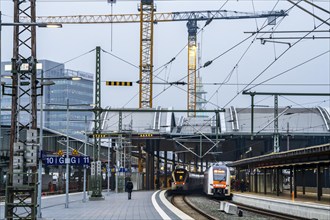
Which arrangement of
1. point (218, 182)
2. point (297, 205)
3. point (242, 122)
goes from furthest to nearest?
1. point (242, 122)
2. point (218, 182)
3. point (297, 205)

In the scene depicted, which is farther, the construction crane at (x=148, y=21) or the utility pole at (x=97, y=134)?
the construction crane at (x=148, y=21)

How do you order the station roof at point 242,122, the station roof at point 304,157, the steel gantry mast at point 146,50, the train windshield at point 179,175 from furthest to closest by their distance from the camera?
1. the steel gantry mast at point 146,50
2. the station roof at point 242,122
3. the train windshield at point 179,175
4. the station roof at point 304,157

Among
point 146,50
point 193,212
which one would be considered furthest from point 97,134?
point 146,50

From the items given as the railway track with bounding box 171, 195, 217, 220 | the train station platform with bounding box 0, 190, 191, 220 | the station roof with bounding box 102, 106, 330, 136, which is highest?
the station roof with bounding box 102, 106, 330, 136

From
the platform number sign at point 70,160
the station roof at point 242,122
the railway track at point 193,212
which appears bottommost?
the railway track at point 193,212

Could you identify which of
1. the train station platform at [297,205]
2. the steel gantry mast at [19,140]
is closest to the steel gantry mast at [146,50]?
the train station platform at [297,205]

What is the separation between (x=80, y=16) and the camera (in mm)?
119750

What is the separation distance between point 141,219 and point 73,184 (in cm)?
5645

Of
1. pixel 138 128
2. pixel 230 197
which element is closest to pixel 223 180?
pixel 230 197

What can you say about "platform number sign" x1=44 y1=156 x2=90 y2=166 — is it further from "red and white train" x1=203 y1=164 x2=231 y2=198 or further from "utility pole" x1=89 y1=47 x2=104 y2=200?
"red and white train" x1=203 y1=164 x2=231 y2=198

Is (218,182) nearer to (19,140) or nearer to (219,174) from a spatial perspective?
(219,174)

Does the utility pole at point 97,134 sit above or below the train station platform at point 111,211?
above

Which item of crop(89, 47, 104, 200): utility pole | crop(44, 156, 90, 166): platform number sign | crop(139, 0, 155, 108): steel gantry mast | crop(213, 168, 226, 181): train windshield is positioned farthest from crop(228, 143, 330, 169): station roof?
crop(139, 0, 155, 108): steel gantry mast

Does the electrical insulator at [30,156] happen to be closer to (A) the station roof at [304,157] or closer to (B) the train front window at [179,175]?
(A) the station roof at [304,157]
